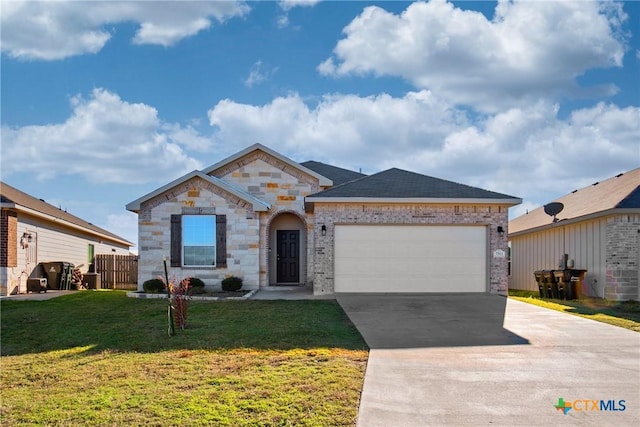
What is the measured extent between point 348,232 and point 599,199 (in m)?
8.97

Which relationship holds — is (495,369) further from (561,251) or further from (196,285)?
(561,251)

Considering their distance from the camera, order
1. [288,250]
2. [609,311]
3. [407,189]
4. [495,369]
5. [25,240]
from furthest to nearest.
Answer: [288,250] → [25,240] → [407,189] → [609,311] → [495,369]

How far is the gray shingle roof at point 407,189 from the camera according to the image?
55.3 feet

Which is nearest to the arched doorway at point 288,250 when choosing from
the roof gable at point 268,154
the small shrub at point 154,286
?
the roof gable at point 268,154

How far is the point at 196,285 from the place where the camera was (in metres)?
17.2

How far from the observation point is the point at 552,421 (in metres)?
5.31

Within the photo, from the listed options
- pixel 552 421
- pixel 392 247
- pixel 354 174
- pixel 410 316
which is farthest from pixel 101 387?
pixel 354 174

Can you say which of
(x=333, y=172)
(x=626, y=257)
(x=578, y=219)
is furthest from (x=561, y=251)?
(x=333, y=172)

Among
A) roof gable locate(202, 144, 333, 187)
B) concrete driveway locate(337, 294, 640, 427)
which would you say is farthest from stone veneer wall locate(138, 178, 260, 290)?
concrete driveway locate(337, 294, 640, 427)

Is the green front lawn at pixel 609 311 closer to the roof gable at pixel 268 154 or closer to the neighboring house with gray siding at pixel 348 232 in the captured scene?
the neighboring house with gray siding at pixel 348 232

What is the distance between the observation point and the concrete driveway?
5.51 meters

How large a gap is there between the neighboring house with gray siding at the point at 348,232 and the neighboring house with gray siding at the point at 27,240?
13.1 ft

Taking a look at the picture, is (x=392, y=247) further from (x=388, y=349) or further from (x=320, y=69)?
(x=388, y=349)

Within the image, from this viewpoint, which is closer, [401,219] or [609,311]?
[609,311]
